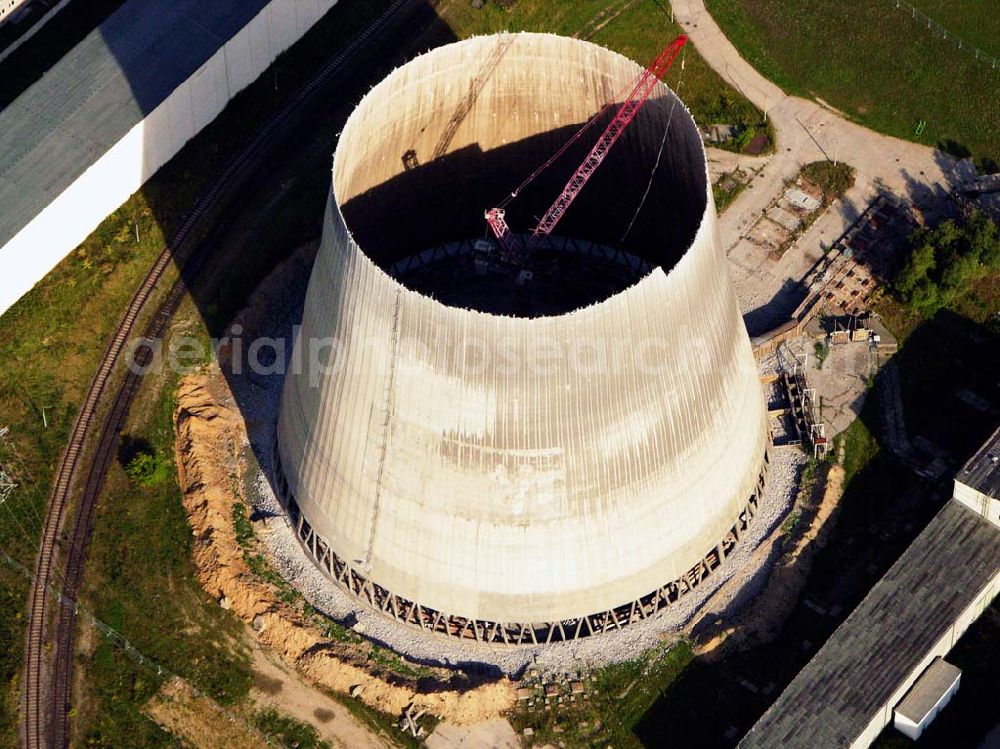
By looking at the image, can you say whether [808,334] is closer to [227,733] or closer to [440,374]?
[440,374]

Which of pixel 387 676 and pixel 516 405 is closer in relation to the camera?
pixel 516 405

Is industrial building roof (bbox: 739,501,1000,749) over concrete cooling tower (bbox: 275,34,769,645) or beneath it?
beneath

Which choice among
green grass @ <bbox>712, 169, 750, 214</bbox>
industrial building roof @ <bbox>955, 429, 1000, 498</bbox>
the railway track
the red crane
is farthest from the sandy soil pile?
green grass @ <bbox>712, 169, 750, 214</bbox>

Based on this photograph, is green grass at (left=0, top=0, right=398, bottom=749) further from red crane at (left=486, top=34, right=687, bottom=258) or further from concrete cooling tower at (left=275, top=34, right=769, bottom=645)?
red crane at (left=486, top=34, right=687, bottom=258)

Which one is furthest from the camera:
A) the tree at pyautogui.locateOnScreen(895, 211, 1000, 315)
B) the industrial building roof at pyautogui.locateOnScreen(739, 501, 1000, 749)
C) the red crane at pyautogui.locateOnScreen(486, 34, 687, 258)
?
the tree at pyautogui.locateOnScreen(895, 211, 1000, 315)

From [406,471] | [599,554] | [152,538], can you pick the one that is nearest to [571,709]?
[599,554]
